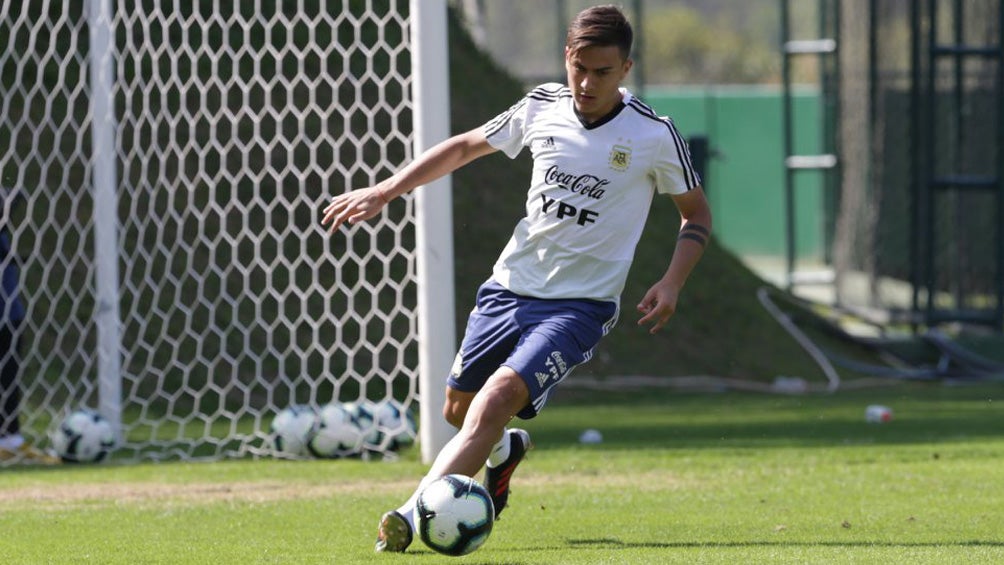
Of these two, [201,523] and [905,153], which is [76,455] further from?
[905,153]

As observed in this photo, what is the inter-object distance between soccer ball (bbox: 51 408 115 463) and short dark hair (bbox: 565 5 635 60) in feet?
15.9

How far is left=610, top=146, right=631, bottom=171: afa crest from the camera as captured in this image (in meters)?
5.67

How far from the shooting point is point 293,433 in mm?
9102

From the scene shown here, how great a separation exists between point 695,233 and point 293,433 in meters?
4.01

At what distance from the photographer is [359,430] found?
9.08 m

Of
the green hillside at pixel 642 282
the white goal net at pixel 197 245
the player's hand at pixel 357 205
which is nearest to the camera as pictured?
the player's hand at pixel 357 205

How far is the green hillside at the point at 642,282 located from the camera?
13461 millimetres

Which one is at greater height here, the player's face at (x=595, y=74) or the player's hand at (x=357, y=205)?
the player's face at (x=595, y=74)

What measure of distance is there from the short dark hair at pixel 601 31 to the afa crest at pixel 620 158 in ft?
1.09

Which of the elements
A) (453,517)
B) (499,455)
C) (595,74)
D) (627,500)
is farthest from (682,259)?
(627,500)

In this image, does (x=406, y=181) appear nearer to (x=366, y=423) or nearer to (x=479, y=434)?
(x=479, y=434)

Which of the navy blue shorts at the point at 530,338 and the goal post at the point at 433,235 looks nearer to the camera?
the navy blue shorts at the point at 530,338

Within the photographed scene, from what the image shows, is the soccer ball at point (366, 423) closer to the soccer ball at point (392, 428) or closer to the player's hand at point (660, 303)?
the soccer ball at point (392, 428)

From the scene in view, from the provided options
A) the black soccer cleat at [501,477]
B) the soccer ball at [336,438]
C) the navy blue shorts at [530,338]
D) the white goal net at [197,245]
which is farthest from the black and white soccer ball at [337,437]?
the navy blue shorts at [530,338]
